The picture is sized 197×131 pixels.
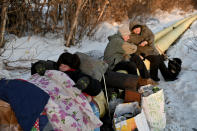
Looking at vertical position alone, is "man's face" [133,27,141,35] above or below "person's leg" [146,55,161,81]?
above

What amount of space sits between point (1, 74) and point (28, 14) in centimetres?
249

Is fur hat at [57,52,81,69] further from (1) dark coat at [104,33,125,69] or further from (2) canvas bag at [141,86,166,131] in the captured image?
(1) dark coat at [104,33,125,69]

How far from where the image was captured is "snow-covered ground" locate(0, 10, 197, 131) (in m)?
2.78

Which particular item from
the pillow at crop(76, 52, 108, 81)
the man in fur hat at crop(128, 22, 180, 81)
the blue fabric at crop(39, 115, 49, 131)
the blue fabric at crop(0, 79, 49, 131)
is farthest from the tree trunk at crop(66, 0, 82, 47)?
the blue fabric at crop(39, 115, 49, 131)

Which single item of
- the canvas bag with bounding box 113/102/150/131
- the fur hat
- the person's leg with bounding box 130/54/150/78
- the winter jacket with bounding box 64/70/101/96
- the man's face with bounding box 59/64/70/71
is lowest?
the canvas bag with bounding box 113/102/150/131

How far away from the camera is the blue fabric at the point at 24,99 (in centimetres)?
151

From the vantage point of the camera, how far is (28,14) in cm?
510

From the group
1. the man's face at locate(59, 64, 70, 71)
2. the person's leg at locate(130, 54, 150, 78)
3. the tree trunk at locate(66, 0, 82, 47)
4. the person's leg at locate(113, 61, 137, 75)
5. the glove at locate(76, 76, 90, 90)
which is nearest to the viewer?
the glove at locate(76, 76, 90, 90)

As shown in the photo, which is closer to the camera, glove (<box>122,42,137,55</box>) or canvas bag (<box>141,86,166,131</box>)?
canvas bag (<box>141,86,166,131</box>)

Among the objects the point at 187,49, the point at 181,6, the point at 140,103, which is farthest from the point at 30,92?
the point at 181,6

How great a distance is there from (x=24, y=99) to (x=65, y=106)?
41cm

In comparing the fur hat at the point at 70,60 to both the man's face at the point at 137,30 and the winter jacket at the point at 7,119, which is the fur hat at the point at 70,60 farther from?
the man's face at the point at 137,30

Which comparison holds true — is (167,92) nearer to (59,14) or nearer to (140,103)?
(140,103)

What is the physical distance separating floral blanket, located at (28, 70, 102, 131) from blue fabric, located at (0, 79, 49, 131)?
0.11 metres
